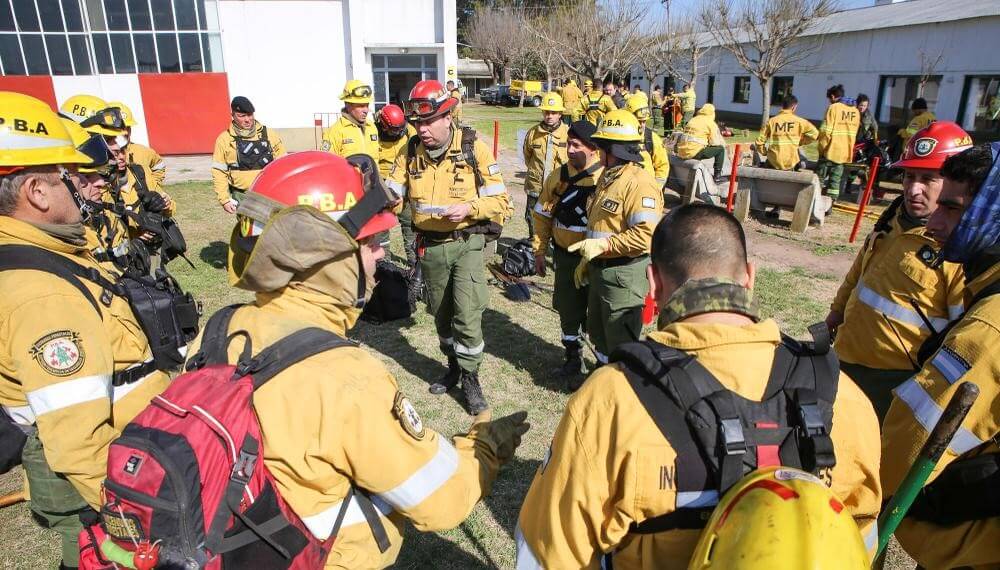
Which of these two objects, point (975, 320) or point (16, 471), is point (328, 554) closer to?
point (975, 320)

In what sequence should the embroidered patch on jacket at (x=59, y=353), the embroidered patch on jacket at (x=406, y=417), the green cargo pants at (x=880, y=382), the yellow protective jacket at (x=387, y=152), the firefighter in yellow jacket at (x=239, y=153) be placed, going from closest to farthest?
the embroidered patch on jacket at (x=406, y=417), the embroidered patch on jacket at (x=59, y=353), the green cargo pants at (x=880, y=382), the firefighter in yellow jacket at (x=239, y=153), the yellow protective jacket at (x=387, y=152)

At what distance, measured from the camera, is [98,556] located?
1.56 metres

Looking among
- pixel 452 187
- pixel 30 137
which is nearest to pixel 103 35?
pixel 452 187

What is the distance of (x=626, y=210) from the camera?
4348mm

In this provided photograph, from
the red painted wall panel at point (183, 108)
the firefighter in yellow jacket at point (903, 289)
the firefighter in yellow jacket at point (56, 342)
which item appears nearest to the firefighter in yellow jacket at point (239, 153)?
the firefighter in yellow jacket at point (56, 342)

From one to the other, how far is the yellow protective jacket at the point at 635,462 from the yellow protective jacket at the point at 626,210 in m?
2.75

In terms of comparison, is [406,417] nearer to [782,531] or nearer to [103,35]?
[782,531]

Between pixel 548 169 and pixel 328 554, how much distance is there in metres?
7.93

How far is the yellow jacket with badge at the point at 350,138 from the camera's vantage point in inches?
327

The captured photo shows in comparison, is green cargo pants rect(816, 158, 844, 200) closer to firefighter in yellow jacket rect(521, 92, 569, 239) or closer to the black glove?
firefighter in yellow jacket rect(521, 92, 569, 239)

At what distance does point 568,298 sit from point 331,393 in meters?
3.93

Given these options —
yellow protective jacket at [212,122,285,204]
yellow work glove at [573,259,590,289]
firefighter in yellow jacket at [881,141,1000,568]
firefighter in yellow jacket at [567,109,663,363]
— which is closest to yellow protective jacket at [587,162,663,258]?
firefighter in yellow jacket at [567,109,663,363]

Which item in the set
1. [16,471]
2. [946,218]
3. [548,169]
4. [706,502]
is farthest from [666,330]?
[548,169]

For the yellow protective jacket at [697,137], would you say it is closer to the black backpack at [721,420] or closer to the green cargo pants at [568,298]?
the green cargo pants at [568,298]
